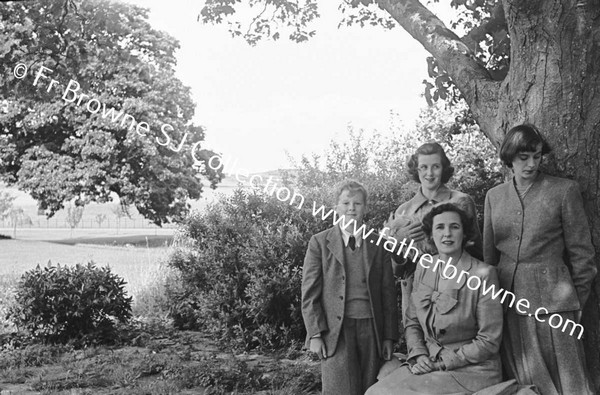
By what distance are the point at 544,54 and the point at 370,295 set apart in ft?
7.34

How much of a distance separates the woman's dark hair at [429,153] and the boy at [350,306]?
0.51 metres

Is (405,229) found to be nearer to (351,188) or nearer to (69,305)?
(351,188)

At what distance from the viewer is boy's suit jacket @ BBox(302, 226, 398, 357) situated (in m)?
4.44

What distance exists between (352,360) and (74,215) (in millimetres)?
27265

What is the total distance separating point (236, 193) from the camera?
29.8ft

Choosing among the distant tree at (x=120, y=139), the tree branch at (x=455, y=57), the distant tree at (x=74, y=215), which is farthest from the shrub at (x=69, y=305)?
the distant tree at (x=74, y=215)

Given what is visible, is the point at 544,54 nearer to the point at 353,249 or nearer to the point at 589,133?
the point at 589,133

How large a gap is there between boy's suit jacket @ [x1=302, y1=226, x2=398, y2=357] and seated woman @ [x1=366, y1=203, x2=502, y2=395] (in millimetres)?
317

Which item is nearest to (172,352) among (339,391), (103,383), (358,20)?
(103,383)

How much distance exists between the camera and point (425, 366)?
411cm

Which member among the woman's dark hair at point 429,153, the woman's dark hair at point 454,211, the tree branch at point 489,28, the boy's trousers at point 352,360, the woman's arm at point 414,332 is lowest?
the boy's trousers at point 352,360

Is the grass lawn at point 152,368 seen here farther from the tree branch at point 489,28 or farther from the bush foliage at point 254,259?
the tree branch at point 489,28

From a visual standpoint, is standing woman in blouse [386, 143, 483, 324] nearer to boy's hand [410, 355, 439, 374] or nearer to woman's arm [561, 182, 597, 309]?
boy's hand [410, 355, 439, 374]

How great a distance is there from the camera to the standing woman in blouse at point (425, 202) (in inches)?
176
